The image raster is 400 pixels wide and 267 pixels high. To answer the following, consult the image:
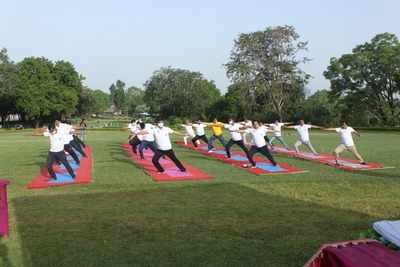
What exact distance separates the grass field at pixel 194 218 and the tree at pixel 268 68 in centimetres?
4081

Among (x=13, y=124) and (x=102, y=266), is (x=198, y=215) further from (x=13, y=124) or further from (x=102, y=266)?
(x=13, y=124)

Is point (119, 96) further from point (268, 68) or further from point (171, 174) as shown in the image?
point (171, 174)

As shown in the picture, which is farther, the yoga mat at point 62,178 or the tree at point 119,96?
the tree at point 119,96

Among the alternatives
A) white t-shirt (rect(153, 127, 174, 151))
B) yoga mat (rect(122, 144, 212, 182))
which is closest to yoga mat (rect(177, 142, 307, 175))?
yoga mat (rect(122, 144, 212, 182))

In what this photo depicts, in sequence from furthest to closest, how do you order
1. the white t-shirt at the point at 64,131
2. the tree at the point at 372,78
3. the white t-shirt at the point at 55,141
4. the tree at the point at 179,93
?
1. the tree at the point at 179,93
2. the tree at the point at 372,78
3. the white t-shirt at the point at 64,131
4. the white t-shirt at the point at 55,141

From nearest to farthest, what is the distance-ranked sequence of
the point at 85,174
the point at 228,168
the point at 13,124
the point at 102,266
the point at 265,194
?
the point at 102,266
the point at 265,194
the point at 85,174
the point at 228,168
the point at 13,124

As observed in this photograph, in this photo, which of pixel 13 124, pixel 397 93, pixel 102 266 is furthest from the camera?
pixel 13 124

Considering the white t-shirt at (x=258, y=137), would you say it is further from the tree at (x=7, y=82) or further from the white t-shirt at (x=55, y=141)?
the tree at (x=7, y=82)

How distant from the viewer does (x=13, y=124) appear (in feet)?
223

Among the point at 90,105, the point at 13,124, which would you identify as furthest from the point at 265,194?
the point at 90,105

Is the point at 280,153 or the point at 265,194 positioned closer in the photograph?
the point at 265,194

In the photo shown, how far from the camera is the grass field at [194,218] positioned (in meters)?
5.94

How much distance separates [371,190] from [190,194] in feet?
14.5

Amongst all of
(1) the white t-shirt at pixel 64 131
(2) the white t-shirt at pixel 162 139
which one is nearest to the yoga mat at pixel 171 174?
(2) the white t-shirt at pixel 162 139
